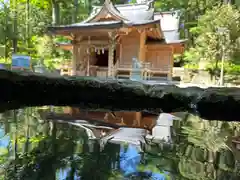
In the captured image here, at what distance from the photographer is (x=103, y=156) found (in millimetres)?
2258

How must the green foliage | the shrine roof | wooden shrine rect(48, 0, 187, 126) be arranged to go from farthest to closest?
the green foliage → wooden shrine rect(48, 0, 187, 126) → the shrine roof

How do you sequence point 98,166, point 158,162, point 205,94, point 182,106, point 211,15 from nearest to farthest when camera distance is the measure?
point 98,166
point 158,162
point 205,94
point 182,106
point 211,15

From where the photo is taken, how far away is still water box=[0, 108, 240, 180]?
6.21ft

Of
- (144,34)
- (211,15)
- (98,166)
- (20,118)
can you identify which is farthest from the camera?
(211,15)

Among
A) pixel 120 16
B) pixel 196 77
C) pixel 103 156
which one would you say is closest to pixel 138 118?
pixel 103 156

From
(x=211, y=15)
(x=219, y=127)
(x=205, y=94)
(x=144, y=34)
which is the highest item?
(x=211, y=15)

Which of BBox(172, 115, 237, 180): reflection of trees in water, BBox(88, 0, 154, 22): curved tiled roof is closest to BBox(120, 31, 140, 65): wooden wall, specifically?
BBox(88, 0, 154, 22): curved tiled roof

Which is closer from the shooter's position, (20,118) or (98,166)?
(98,166)

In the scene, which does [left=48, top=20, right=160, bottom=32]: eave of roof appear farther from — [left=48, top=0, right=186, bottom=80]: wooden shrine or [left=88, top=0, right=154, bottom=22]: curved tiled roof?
[left=88, top=0, right=154, bottom=22]: curved tiled roof

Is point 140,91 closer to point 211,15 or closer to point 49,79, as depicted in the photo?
point 49,79

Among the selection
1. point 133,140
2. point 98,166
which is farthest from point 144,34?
point 98,166

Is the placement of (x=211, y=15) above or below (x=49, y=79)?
above

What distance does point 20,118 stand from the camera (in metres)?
3.66

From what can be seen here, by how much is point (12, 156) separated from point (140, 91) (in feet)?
13.3
